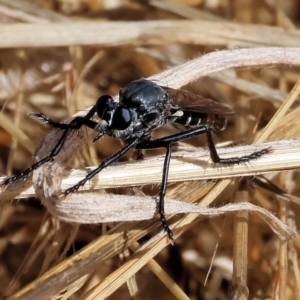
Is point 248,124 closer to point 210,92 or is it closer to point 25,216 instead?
point 210,92

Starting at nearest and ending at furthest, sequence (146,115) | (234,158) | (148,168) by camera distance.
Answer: (148,168)
(234,158)
(146,115)

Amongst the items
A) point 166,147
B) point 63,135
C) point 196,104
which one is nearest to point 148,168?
point 166,147

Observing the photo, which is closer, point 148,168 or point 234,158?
point 148,168

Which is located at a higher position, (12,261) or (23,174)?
(23,174)

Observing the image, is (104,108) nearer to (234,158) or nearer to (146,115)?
(146,115)

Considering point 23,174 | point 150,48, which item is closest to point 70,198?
point 23,174

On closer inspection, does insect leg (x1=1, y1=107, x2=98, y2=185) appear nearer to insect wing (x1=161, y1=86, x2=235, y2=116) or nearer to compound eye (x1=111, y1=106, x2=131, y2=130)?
compound eye (x1=111, y1=106, x2=131, y2=130)

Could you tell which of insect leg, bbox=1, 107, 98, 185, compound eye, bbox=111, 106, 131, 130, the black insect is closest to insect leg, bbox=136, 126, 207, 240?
the black insect
